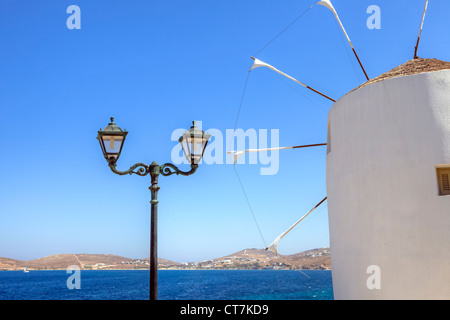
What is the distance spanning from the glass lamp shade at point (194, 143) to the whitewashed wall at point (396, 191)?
392cm

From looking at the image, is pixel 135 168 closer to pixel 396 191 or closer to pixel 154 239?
pixel 154 239

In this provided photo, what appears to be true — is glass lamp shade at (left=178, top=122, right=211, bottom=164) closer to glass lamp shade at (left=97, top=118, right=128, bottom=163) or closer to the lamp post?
the lamp post

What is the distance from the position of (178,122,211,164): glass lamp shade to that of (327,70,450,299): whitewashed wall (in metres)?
3.92

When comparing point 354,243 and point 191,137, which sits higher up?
point 191,137

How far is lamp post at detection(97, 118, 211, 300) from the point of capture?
18.2ft

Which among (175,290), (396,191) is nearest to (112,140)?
(396,191)

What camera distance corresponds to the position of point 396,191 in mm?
7953

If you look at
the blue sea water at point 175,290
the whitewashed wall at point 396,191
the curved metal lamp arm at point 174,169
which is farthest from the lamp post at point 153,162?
the blue sea water at point 175,290

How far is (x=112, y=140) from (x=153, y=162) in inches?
23.7
